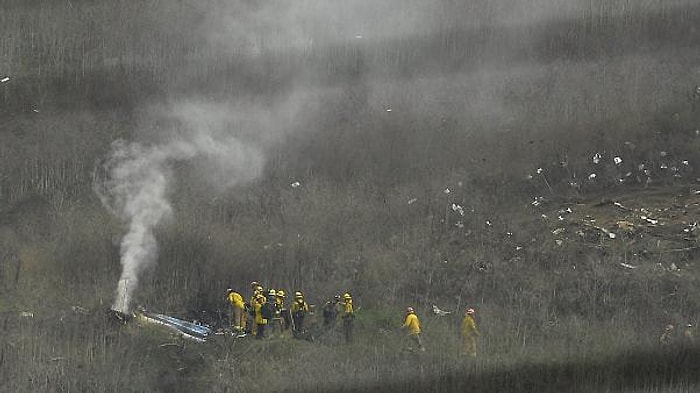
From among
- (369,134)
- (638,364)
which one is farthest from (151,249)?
(638,364)

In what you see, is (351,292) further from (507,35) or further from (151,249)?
(507,35)

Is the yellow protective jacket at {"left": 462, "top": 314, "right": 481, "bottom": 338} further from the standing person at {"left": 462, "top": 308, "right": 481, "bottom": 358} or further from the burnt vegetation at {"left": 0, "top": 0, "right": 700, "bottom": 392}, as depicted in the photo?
the burnt vegetation at {"left": 0, "top": 0, "right": 700, "bottom": 392}

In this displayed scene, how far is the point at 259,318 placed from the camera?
15648 millimetres

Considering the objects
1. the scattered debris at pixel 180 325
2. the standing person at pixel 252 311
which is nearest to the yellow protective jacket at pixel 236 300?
the standing person at pixel 252 311

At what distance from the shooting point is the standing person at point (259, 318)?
51.3 feet

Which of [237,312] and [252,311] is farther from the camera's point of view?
[237,312]

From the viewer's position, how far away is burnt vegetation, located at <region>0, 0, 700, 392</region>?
16.0m

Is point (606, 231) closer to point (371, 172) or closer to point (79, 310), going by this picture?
point (371, 172)

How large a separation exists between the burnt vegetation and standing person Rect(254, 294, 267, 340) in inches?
10.9

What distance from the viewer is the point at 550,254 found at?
55.8 feet

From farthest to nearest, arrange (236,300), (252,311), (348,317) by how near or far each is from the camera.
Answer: (236,300) < (252,311) < (348,317)

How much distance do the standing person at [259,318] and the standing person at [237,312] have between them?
0.28m

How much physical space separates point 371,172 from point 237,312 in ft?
11.7

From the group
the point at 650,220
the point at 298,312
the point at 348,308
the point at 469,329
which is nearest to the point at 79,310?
the point at 298,312
